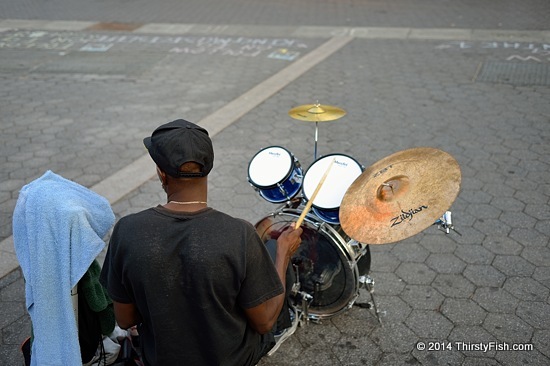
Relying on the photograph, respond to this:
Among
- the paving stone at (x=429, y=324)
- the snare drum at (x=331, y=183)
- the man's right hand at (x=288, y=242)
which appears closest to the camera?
the man's right hand at (x=288, y=242)

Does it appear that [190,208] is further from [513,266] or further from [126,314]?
[513,266]

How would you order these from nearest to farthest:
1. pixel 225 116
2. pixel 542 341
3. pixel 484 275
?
pixel 542 341 < pixel 484 275 < pixel 225 116

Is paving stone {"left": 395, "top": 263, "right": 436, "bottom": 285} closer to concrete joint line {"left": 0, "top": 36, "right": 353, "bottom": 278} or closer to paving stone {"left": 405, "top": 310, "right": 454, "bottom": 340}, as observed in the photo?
paving stone {"left": 405, "top": 310, "right": 454, "bottom": 340}

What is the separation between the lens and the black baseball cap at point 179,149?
2090 mm

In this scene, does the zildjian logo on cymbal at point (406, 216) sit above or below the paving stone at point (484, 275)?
above

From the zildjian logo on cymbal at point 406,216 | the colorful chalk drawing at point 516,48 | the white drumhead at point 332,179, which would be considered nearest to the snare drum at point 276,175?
the white drumhead at point 332,179

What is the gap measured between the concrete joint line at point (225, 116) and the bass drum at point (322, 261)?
236 centimetres

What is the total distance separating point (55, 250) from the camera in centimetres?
261

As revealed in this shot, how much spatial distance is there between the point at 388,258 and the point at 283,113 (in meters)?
3.56

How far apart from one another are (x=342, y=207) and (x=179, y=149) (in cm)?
120

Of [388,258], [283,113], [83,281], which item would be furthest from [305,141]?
[83,281]

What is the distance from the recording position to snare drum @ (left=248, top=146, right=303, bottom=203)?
3.46 meters

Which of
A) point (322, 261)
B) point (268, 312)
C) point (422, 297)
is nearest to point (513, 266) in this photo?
point (422, 297)

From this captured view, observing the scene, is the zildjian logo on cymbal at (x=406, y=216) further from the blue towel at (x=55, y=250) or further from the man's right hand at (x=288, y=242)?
the blue towel at (x=55, y=250)
